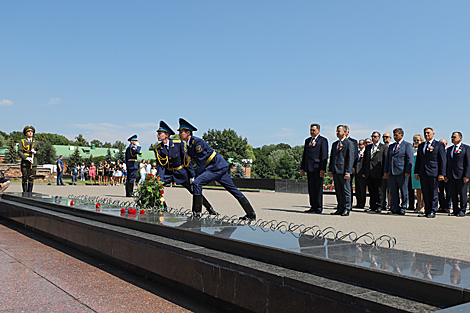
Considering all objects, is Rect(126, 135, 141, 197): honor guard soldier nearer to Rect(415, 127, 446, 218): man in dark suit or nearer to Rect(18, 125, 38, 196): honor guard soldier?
Rect(18, 125, 38, 196): honor guard soldier

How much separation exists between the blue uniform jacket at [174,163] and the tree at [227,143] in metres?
63.1

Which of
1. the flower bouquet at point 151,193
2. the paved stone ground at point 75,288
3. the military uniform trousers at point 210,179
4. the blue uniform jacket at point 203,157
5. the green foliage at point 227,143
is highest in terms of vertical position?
the green foliage at point 227,143

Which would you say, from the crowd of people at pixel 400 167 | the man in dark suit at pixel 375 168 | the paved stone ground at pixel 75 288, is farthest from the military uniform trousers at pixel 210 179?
the man in dark suit at pixel 375 168

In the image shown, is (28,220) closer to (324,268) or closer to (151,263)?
(151,263)

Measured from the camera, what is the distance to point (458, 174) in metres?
11.3

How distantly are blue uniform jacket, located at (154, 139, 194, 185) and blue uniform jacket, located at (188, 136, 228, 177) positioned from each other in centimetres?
91

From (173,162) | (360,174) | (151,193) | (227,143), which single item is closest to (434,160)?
(360,174)

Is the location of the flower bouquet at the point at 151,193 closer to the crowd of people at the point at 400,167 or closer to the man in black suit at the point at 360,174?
the crowd of people at the point at 400,167

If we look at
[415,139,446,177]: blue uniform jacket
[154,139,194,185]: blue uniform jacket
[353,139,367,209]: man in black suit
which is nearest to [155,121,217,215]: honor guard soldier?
[154,139,194,185]: blue uniform jacket

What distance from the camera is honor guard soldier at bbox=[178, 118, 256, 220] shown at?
7160mm

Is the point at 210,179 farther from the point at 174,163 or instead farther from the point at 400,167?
the point at 400,167

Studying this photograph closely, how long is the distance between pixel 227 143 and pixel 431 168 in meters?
63.3

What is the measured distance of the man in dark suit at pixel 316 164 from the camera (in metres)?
10.9

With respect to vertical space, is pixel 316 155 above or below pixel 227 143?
below
